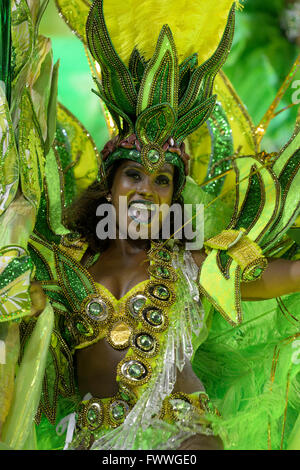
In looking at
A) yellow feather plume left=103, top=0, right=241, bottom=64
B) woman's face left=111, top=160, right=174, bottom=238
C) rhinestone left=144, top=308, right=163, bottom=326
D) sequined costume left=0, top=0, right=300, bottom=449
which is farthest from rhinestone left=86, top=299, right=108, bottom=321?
yellow feather plume left=103, top=0, right=241, bottom=64

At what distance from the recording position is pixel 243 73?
3.38 m

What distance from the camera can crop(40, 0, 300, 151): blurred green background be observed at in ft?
9.39

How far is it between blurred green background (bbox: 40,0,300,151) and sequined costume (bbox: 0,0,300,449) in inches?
13.9

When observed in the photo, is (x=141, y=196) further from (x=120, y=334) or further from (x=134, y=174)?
(x=120, y=334)

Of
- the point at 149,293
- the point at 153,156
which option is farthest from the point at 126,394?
the point at 153,156

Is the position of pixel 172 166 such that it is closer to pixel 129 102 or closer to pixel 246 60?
pixel 129 102

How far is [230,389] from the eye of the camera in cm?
221

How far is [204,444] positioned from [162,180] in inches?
29.0

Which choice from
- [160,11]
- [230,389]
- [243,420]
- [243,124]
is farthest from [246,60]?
[243,420]

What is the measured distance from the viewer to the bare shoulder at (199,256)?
2.23 meters

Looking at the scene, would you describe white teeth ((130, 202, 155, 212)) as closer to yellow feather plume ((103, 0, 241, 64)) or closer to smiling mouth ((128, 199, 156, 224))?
smiling mouth ((128, 199, 156, 224))

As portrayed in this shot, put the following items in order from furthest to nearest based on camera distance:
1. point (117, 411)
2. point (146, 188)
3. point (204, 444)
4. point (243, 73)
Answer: point (243, 73) < point (146, 188) < point (117, 411) < point (204, 444)

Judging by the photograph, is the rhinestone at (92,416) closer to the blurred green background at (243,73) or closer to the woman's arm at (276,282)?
the woman's arm at (276,282)

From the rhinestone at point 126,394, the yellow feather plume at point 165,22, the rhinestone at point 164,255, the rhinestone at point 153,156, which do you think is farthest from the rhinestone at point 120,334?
the yellow feather plume at point 165,22
